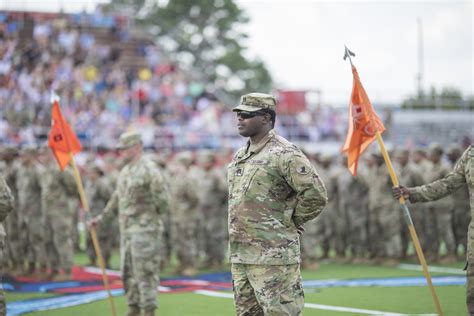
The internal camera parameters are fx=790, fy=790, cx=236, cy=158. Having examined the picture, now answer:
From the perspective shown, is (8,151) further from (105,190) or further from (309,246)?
(309,246)

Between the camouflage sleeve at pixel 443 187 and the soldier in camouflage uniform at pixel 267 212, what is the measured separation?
69.7 inches

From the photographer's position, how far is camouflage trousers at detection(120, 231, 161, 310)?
9625 mm

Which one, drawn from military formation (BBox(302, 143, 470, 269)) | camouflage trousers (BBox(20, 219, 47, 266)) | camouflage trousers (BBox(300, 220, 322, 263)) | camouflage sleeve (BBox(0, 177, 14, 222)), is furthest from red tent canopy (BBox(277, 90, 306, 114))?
camouflage sleeve (BBox(0, 177, 14, 222))

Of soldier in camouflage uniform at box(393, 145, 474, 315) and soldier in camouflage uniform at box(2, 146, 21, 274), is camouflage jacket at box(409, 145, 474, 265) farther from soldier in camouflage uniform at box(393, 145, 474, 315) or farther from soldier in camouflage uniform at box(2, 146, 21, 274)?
soldier in camouflage uniform at box(2, 146, 21, 274)

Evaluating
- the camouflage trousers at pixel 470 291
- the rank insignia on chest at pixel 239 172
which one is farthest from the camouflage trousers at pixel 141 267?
the camouflage trousers at pixel 470 291

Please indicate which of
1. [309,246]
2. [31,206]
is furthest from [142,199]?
[309,246]

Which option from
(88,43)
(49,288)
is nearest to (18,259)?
(49,288)

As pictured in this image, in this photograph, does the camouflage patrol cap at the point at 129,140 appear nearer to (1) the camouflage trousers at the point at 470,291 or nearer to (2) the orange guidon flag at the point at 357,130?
(2) the orange guidon flag at the point at 357,130

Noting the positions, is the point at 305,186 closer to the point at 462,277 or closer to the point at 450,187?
the point at 450,187

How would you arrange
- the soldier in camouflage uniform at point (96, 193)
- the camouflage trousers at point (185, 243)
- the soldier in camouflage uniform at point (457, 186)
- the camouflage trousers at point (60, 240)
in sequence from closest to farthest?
1. the soldier in camouflage uniform at point (457, 186)
2. the camouflage trousers at point (60, 240)
3. the camouflage trousers at point (185, 243)
4. the soldier in camouflage uniform at point (96, 193)

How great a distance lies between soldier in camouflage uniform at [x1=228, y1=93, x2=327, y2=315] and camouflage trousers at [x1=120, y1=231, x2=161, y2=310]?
9.72ft

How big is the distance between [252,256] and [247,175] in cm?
70

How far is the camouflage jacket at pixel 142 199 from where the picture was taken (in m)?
9.79

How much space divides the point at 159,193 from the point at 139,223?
0.45 meters
